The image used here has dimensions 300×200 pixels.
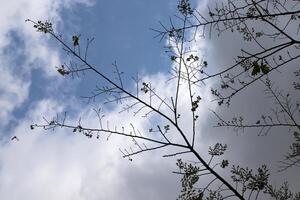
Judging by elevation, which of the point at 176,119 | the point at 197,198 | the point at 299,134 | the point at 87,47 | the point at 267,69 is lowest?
the point at 197,198

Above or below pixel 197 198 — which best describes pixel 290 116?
above

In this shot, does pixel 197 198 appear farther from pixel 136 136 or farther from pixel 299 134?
pixel 299 134

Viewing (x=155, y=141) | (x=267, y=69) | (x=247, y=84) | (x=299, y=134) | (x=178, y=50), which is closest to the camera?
(x=267, y=69)

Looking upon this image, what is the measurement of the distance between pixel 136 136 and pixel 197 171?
893 millimetres

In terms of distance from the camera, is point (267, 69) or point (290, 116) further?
point (290, 116)

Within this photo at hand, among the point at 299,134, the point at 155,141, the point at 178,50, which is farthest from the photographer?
the point at 299,134

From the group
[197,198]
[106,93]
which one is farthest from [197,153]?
[106,93]

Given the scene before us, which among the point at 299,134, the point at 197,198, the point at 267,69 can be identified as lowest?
the point at 197,198

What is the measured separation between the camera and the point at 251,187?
19.0 ft

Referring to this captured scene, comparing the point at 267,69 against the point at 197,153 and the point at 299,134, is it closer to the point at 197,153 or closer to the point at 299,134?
the point at 197,153

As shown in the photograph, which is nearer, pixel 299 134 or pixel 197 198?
pixel 197 198

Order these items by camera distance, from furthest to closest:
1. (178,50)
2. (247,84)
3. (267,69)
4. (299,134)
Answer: (299,134)
(178,50)
(247,84)
(267,69)

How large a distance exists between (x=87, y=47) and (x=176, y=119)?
4.80ft

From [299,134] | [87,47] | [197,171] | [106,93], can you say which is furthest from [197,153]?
[299,134]
